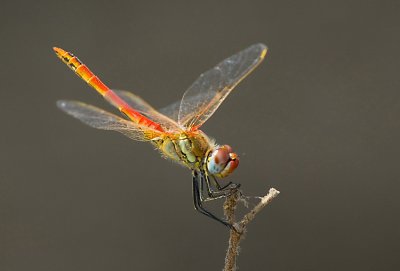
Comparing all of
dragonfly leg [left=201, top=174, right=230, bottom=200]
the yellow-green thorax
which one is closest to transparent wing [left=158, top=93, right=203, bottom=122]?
the yellow-green thorax

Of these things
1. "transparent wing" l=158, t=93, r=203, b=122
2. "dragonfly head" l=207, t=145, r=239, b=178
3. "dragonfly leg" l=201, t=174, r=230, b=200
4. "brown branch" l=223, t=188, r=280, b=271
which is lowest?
"brown branch" l=223, t=188, r=280, b=271

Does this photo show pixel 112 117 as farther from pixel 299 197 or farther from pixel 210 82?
pixel 299 197

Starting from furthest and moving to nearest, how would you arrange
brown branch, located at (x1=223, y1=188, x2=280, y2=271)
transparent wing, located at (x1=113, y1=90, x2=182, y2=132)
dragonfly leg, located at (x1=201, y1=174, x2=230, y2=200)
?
transparent wing, located at (x1=113, y1=90, x2=182, y2=132) < dragonfly leg, located at (x1=201, y1=174, x2=230, y2=200) < brown branch, located at (x1=223, y1=188, x2=280, y2=271)

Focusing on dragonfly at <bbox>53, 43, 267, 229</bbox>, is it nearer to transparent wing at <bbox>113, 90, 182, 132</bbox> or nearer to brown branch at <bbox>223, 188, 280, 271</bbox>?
transparent wing at <bbox>113, 90, 182, 132</bbox>

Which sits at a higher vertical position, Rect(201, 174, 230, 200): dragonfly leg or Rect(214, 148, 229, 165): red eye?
Rect(214, 148, 229, 165): red eye

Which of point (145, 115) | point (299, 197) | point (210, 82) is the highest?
point (299, 197)

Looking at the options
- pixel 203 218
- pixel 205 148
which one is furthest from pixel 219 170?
pixel 203 218
